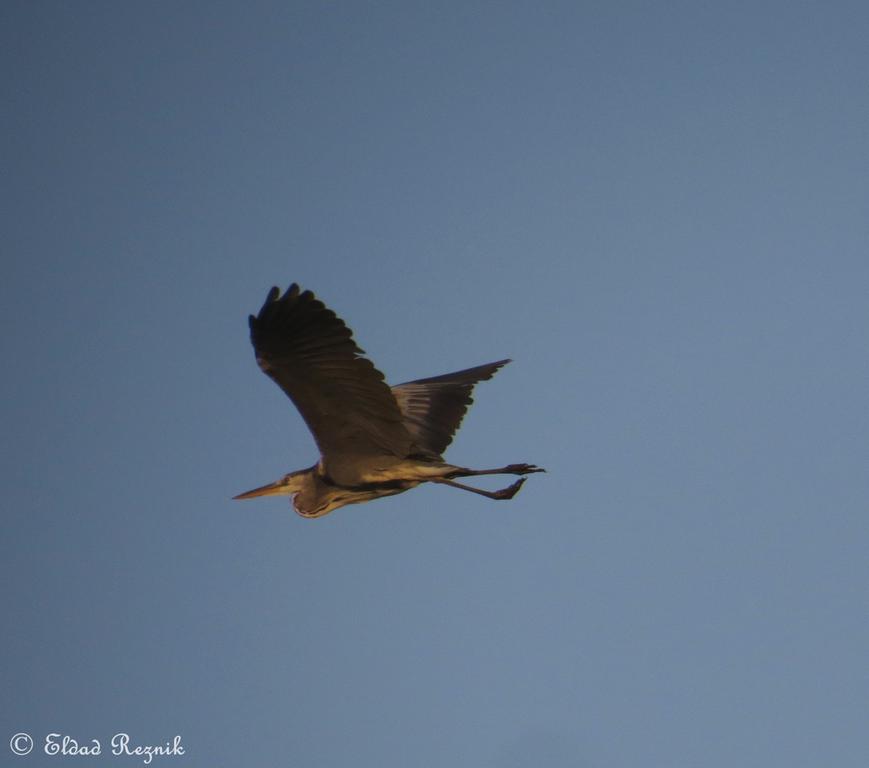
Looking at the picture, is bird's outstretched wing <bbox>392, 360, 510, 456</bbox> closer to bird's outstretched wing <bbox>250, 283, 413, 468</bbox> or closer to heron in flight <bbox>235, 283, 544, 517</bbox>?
heron in flight <bbox>235, 283, 544, 517</bbox>

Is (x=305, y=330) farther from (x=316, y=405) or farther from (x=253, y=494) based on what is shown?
(x=253, y=494)

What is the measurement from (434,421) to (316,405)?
9.11 feet

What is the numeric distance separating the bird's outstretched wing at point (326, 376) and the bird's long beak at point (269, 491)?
1.00m

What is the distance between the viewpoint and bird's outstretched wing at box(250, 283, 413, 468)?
13172 millimetres

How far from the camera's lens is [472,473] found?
14.7m

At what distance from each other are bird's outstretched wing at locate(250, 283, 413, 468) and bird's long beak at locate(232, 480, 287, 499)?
3.28 ft

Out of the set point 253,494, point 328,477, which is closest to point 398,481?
point 328,477

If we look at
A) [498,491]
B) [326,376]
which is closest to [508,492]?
[498,491]

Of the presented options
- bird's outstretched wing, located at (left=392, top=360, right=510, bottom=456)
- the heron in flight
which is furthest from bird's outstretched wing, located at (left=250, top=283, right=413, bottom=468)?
bird's outstretched wing, located at (left=392, top=360, right=510, bottom=456)

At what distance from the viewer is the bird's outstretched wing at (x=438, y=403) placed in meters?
16.1

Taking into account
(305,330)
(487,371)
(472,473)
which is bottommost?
(472,473)

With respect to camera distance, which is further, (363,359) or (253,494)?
(253,494)

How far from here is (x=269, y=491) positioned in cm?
1543

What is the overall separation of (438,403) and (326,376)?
3509 mm
